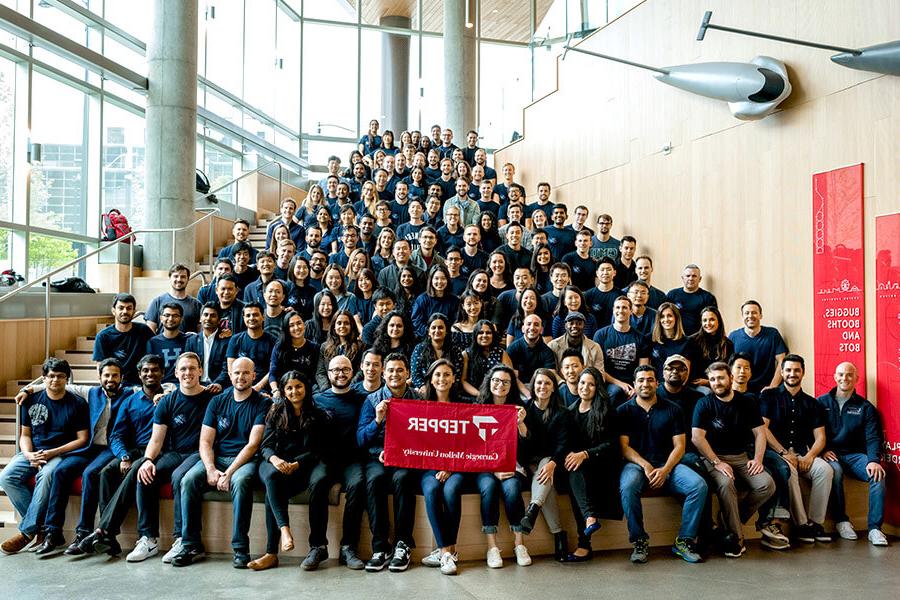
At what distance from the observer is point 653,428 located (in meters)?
6.43

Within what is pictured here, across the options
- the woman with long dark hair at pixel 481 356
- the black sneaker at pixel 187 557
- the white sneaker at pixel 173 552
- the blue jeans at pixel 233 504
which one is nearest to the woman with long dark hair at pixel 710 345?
the woman with long dark hair at pixel 481 356

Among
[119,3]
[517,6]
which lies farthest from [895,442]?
[517,6]

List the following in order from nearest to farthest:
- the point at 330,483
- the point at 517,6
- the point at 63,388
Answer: the point at 330,483, the point at 63,388, the point at 517,6

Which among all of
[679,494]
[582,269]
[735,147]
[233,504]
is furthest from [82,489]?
[735,147]

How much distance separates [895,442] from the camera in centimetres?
689

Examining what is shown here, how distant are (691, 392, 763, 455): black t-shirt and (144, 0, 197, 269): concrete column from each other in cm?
904

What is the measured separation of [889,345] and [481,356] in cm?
361

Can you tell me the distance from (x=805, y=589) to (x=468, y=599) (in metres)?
2.29

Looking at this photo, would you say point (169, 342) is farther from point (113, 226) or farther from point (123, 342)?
point (113, 226)

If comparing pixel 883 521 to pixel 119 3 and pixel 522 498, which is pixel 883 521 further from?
pixel 119 3

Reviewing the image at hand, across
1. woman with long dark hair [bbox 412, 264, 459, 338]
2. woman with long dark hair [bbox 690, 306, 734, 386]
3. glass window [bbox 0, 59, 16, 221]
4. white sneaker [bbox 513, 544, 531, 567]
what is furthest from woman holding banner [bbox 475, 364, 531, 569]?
glass window [bbox 0, 59, 16, 221]

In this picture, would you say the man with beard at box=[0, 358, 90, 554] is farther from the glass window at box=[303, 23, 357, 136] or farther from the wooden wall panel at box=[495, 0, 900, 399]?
the glass window at box=[303, 23, 357, 136]

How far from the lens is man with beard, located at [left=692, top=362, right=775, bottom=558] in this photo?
6395 mm

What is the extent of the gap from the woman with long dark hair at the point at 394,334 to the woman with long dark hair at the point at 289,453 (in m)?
1.05
